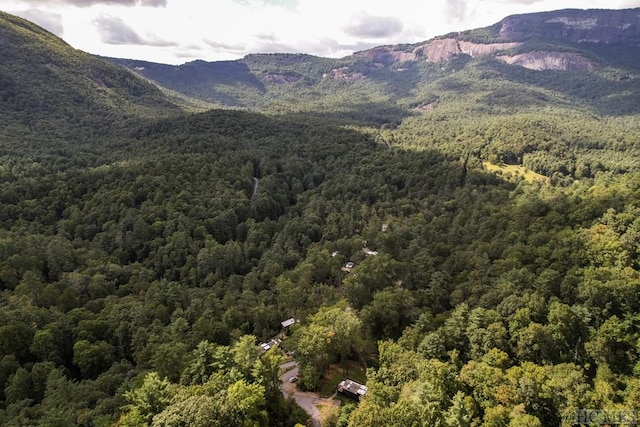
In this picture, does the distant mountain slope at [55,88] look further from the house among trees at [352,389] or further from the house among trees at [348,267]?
the house among trees at [352,389]

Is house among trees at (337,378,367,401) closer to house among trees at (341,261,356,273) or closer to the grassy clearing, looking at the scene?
house among trees at (341,261,356,273)

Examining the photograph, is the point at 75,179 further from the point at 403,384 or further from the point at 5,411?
the point at 403,384

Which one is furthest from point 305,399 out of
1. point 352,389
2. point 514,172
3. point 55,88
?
point 55,88

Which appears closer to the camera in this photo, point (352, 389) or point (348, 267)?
point (352, 389)

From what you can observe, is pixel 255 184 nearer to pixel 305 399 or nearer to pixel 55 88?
pixel 305 399

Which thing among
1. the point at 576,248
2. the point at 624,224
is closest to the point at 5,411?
the point at 576,248
